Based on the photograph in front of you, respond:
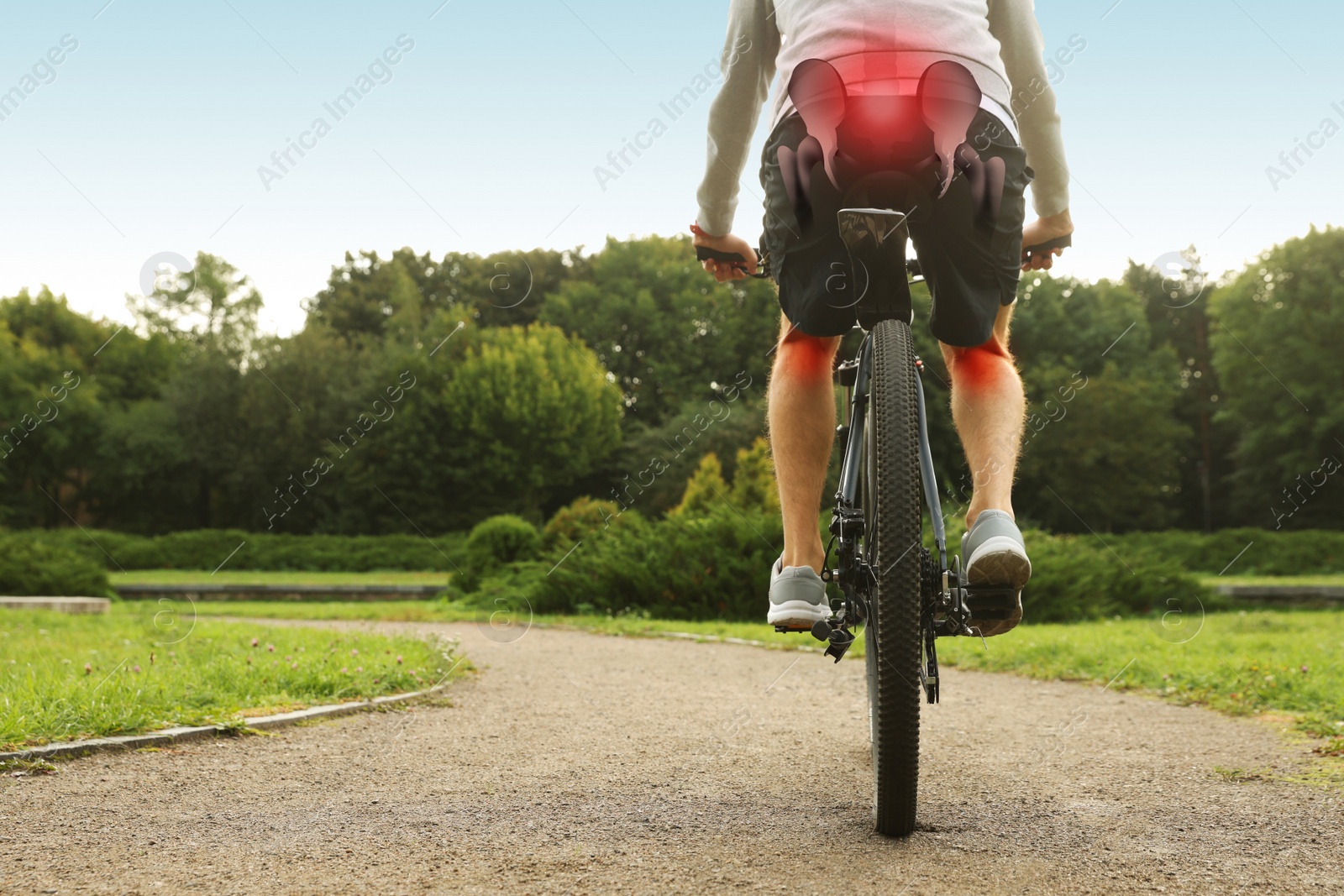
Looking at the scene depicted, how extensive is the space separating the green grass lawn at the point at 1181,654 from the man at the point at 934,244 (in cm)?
147

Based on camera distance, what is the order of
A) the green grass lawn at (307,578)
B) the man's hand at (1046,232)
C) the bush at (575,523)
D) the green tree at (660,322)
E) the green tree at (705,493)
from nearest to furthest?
the man's hand at (1046,232) → the green tree at (705,493) → the bush at (575,523) → the green grass lawn at (307,578) → the green tree at (660,322)

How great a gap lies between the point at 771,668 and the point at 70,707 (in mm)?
3938

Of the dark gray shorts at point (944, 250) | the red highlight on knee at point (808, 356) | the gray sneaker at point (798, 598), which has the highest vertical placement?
the dark gray shorts at point (944, 250)

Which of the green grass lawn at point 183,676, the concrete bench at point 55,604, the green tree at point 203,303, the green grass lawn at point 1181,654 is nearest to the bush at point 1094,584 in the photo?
the green grass lawn at point 1181,654

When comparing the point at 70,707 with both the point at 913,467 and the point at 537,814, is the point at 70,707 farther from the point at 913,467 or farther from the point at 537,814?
the point at 913,467

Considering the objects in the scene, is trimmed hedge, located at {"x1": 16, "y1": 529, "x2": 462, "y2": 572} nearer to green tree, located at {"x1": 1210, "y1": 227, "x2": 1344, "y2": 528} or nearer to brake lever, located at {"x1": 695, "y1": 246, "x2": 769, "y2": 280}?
brake lever, located at {"x1": 695, "y1": 246, "x2": 769, "y2": 280}

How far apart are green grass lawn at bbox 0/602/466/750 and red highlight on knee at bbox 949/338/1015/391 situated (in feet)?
9.62

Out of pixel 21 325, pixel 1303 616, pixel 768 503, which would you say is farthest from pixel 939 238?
pixel 21 325

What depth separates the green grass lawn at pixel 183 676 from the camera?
388 centimetres

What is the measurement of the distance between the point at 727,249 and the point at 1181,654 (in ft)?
17.1

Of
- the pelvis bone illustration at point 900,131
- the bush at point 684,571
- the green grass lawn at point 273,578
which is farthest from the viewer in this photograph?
the green grass lawn at point 273,578

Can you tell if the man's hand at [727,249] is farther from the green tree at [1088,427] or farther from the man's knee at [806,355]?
the green tree at [1088,427]

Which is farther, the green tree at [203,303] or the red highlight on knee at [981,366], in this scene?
the green tree at [203,303]

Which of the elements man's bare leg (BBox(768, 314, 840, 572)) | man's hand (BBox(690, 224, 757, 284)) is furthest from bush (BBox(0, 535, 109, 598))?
man's bare leg (BBox(768, 314, 840, 572))
